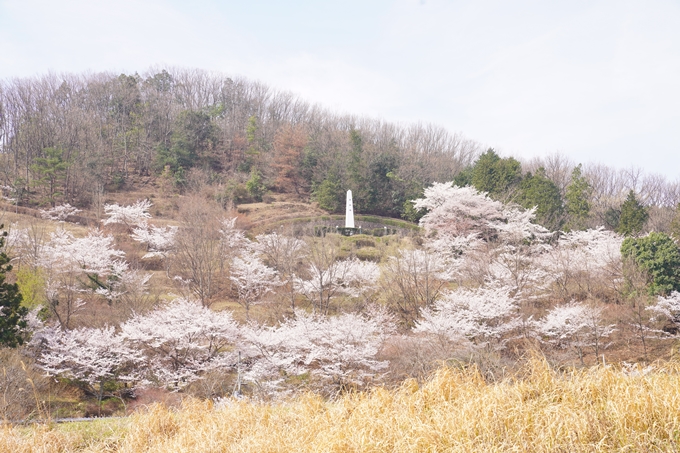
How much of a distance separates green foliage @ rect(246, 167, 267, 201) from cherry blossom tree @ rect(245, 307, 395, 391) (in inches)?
1072

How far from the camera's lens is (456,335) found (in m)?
15.8

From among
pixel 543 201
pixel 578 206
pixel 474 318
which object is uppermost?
pixel 543 201

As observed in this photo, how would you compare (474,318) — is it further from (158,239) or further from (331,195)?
(331,195)

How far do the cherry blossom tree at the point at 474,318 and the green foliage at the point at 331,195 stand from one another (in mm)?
22249

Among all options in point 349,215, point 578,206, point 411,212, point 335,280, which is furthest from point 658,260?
point 349,215

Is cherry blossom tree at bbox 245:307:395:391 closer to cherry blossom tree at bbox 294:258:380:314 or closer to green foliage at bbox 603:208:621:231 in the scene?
cherry blossom tree at bbox 294:258:380:314

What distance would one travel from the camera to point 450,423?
3953mm

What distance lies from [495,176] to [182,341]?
88.6 feet

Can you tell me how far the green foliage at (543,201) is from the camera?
104ft

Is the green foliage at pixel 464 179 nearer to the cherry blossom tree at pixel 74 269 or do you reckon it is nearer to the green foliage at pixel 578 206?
the green foliage at pixel 578 206

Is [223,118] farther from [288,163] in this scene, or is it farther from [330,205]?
[330,205]

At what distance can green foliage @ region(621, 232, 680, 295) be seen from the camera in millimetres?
18812

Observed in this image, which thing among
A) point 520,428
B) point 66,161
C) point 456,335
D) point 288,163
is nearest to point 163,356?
point 456,335

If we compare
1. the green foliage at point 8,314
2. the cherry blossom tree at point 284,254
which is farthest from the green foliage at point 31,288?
the cherry blossom tree at point 284,254
